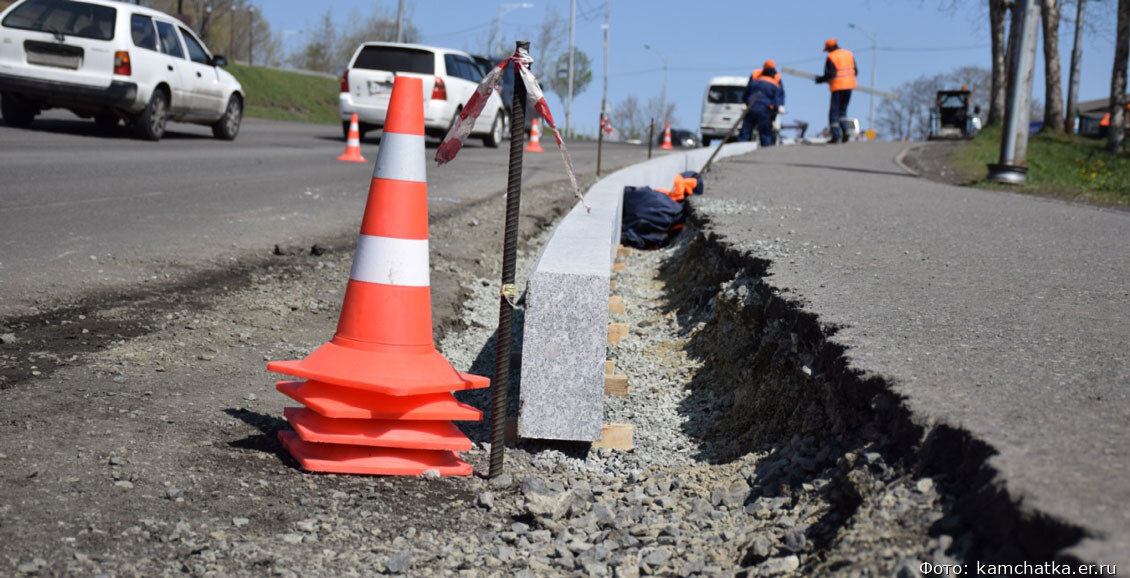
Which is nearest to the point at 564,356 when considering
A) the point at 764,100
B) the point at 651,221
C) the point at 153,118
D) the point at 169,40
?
the point at 651,221

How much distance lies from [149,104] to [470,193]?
5.93 m

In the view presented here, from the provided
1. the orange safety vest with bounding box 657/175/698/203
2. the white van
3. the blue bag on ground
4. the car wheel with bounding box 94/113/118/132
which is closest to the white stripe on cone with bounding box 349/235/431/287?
the blue bag on ground

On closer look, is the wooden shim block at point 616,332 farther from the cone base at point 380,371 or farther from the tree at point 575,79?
the tree at point 575,79

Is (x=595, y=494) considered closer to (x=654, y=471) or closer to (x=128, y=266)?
(x=654, y=471)

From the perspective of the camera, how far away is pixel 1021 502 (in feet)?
7.20

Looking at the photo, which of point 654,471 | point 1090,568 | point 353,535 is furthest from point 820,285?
point 1090,568

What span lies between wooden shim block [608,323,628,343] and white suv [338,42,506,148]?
13.6 meters

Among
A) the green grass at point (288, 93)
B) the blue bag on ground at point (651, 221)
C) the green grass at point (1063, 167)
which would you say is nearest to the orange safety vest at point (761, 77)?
the green grass at point (1063, 167)

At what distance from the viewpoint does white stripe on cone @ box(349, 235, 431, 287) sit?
3.82 meters

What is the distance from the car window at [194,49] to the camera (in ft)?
54.5

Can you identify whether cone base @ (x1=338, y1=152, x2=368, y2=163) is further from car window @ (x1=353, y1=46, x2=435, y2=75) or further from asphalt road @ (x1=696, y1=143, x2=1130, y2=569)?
asphalt road @ (x1=696, y1=143, x2=1130, y2=569)

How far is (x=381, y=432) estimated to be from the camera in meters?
3.67

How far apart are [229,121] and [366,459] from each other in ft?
51.3

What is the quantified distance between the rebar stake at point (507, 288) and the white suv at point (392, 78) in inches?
598
